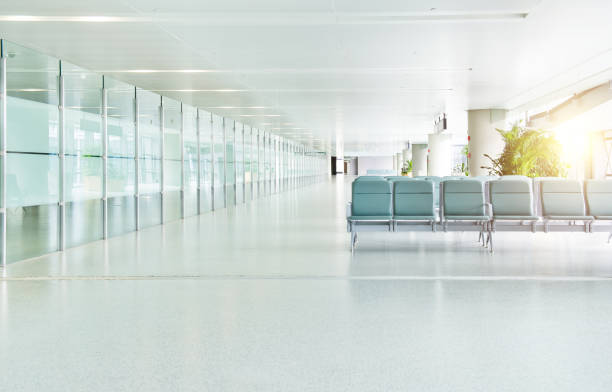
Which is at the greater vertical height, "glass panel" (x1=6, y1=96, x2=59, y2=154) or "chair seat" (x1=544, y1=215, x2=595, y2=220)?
"glass panel" (x1=6, y1=96, x2=59, y2=154)

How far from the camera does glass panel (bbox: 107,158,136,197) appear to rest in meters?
21.5

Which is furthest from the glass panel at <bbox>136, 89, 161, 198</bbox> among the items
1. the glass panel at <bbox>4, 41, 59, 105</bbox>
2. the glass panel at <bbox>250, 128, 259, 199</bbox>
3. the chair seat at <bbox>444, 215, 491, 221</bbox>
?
the glass panel at <bbox>250, 128, 259, 199</bbox>

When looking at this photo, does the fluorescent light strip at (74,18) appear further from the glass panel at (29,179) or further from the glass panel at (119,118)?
the glass panel at (29,179)

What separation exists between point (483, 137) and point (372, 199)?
13717mm

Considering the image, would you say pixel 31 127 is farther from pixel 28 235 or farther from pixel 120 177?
pixel 120 177

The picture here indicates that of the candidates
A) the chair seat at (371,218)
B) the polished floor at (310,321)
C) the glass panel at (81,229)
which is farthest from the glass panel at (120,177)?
the chair seat at (371,218)

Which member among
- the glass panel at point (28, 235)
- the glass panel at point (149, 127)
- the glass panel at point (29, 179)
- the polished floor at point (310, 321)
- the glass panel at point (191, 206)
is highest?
the glass panel at point (149, 127)

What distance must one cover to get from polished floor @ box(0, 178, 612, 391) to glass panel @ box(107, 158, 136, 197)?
1390cm

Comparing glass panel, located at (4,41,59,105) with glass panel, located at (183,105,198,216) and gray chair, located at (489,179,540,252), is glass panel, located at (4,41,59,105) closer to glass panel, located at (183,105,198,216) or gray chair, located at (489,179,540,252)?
glass panel, located at (183,105,198,216)

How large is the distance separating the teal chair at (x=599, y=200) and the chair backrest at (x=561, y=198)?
0.13 meters

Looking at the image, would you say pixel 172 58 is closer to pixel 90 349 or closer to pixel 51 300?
pixel 51 300

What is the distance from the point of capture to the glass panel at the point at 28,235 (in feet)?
29.3

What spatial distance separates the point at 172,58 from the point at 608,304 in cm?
849

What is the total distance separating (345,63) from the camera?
11234 mm
